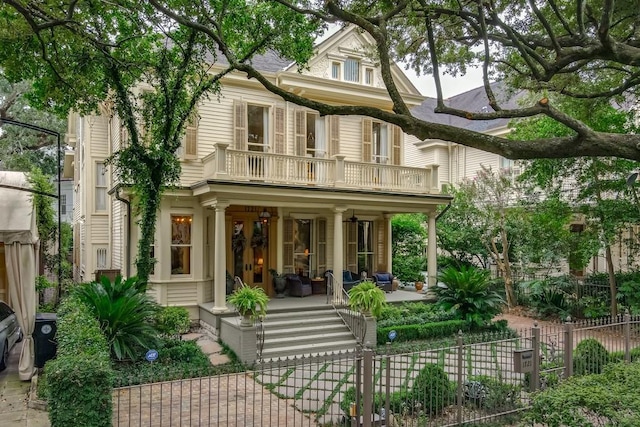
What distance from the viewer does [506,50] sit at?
1211 cm

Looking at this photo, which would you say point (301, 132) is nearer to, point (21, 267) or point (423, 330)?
point (423, 330)

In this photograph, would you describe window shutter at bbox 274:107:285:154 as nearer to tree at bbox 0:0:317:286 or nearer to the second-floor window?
the second-floor window

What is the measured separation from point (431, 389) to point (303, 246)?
959 cm

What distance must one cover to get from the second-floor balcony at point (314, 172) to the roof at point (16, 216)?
4254 millimetres

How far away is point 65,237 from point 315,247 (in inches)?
540

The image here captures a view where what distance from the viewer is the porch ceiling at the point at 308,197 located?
11.8 meters

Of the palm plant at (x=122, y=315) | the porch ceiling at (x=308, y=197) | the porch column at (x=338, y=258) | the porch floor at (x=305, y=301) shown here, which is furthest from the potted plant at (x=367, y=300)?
the palm plant at (x=122, y=315)

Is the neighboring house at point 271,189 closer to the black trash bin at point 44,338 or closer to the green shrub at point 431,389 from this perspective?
the black trash bin at point 44,338

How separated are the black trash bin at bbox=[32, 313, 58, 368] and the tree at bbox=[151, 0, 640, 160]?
19.9 feet

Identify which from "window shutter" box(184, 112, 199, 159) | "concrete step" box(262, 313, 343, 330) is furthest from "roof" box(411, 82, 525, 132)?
"concrete step" box(262, 313, 343, 330)

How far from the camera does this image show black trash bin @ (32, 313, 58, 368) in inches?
340

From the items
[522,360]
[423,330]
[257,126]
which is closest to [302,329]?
[423,330]

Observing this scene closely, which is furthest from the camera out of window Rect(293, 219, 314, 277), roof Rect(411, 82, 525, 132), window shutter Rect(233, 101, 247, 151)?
roof Rect(411, 82, 525, 132)

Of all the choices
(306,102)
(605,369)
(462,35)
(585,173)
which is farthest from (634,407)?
(585,173)
